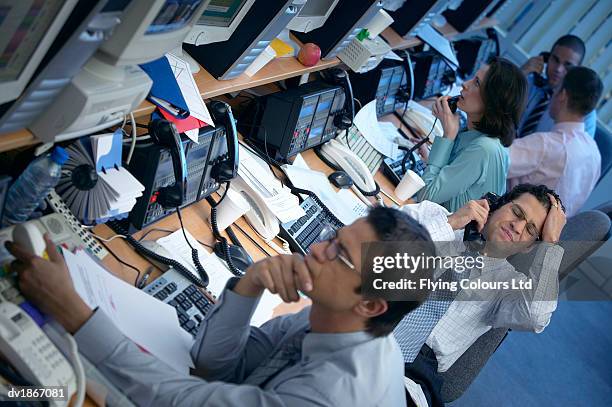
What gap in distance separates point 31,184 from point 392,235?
740mm

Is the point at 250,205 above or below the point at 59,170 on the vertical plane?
below

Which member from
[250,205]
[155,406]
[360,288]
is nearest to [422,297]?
[360,288]

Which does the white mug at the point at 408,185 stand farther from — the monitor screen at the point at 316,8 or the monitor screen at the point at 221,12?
the monitor screen at the point at 221,12

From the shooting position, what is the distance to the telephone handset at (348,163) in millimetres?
2750

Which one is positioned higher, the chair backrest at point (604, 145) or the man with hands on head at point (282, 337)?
the chair backrest at point (604, 145)

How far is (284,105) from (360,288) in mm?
1214

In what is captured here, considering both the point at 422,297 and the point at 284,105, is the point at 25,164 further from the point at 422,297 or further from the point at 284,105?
the point at 284,105

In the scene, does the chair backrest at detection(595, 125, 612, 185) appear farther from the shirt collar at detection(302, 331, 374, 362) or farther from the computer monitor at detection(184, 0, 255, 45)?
the shirt collar at detection(302, 331, 374, 362)

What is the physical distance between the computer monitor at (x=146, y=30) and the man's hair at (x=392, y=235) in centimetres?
53

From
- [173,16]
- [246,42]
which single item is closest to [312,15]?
[246,42]

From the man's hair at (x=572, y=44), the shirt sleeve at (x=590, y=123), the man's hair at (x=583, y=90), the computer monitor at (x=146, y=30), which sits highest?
the man's hair at (x=572, y=44)

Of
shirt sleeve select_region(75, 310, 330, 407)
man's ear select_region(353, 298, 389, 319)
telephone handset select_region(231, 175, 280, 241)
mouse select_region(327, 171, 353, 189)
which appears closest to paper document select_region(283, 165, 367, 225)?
mouse select_region(327, 171, 353, 189)

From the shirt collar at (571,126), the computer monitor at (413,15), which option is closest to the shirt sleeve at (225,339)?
the computer monitor at (413,15)

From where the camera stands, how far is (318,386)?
121 cm
